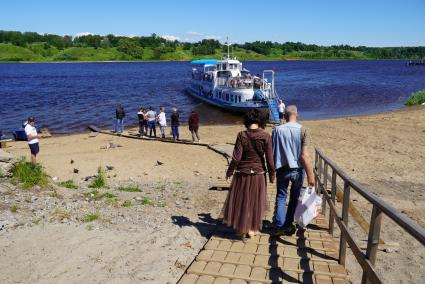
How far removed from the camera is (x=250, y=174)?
20.0 ft

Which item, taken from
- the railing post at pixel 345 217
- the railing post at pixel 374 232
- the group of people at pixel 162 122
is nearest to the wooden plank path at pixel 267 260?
the railing post at pixel 345 217

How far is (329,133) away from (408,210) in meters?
13.9

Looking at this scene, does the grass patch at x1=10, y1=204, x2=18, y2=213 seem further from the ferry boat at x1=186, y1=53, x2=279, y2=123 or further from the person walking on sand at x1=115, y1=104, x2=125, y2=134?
the ferry boat at x1=186, y1=53, x2=279, y2=123

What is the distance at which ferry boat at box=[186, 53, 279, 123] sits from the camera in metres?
32.1

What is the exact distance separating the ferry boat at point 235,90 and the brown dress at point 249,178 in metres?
23.6

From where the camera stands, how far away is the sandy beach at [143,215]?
223 inches

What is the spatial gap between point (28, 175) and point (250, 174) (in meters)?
6.37

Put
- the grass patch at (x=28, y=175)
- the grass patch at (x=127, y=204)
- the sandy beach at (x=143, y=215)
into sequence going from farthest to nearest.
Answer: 1. the grass patch at (x=28, y=175)
2. the grass patch at (x=127, y=204)
3. the sandy beach at (x=143, y=215)

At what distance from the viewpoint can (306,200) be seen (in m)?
6.17

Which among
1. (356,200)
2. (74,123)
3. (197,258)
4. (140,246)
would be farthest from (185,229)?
(74,123)

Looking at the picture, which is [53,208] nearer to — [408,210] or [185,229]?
[185,229]

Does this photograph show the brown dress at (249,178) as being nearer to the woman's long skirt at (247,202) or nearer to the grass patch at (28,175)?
the woman's long skirt at (247,202)

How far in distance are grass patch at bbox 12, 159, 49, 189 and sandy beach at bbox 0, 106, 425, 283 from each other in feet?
1.14

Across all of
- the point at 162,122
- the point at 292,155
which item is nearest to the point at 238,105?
the point at 162,122
